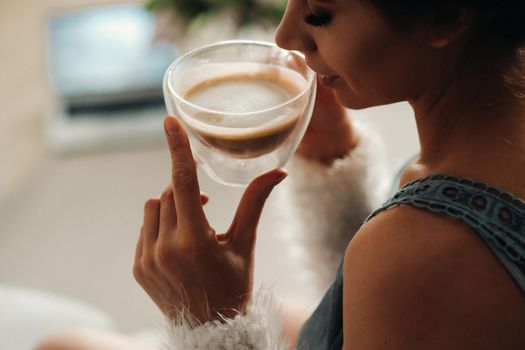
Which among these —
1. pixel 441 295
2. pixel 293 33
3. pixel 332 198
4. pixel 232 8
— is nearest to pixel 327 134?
pixel 332 198

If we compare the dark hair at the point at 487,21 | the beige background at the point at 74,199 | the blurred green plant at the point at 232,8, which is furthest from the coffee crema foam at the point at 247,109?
the blurred green plant at the point at 232,8

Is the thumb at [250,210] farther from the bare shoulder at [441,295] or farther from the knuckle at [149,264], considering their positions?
the bare shoulder at [441,295]

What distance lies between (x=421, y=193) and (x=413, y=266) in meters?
0.08

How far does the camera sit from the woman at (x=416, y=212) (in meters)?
0.59

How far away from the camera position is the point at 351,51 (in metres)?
0.63

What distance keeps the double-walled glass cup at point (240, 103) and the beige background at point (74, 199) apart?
664 millimetres

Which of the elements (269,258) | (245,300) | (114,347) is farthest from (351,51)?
(269,258)

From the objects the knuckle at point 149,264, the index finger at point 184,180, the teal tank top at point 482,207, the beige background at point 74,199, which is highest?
the teal tank top at point 482,207

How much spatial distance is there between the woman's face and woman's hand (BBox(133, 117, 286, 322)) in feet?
0.54

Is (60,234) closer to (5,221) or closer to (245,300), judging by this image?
(5,221)

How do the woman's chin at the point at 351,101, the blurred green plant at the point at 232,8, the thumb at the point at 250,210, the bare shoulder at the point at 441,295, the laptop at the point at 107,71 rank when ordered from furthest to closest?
the laptop at the point at 107,71 < the blurred green plant at the point at 232,8 < the thumb at the point at 250,210 < the woman's chin at the point at 351,101 < the bare shoulder at the point at 441,295

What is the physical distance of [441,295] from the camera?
0.58 m

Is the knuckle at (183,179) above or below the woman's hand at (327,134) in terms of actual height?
above

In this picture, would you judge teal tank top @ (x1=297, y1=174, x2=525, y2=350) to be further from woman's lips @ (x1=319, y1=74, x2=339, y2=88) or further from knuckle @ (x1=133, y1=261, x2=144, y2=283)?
knuckle @ (x1=133, y1=261, x2=144, y2=283)
